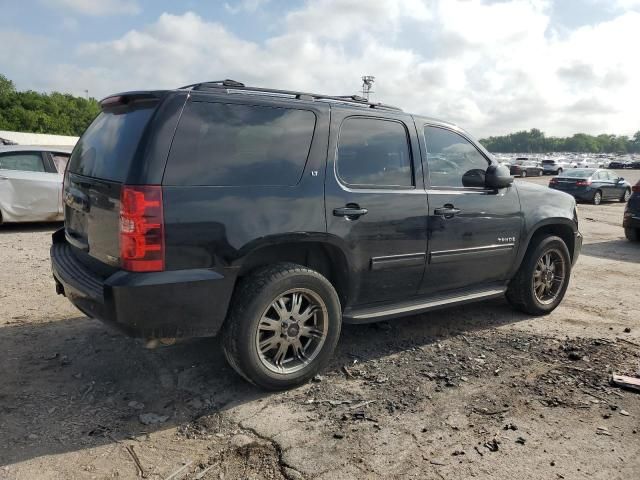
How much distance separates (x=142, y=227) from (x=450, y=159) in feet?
→ 8.87

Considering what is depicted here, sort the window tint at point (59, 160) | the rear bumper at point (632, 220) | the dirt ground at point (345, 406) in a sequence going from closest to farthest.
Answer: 1. the dirt ground at point (345, 406)
2. the window tint at point (59, 160)
3. the rear bumper at point (632, 220)

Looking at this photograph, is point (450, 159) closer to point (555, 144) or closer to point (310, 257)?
point (310, 257)

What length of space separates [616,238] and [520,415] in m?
9.53

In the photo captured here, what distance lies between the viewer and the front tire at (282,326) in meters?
3.30

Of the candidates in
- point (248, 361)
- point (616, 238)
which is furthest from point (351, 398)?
point (616, 238)

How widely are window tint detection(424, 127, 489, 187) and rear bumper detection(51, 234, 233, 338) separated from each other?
2061 millimetres

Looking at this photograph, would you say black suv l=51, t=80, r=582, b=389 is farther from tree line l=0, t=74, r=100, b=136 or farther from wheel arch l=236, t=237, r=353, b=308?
tree line l=0, t=74, r=100, b=136

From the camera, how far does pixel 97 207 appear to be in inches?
129

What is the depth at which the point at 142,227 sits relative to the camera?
2945mm

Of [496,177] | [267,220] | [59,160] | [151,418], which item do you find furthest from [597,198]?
[151,418]

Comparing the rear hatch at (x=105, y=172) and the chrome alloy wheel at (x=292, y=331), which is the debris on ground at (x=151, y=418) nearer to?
the chrome alloy wheel at (x=292, y=331)

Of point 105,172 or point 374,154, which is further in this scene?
point 374,154

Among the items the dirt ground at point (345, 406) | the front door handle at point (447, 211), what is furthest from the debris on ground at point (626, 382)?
the front door handle at point (447, 211)

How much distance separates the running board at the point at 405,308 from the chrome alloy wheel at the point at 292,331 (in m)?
0.28
